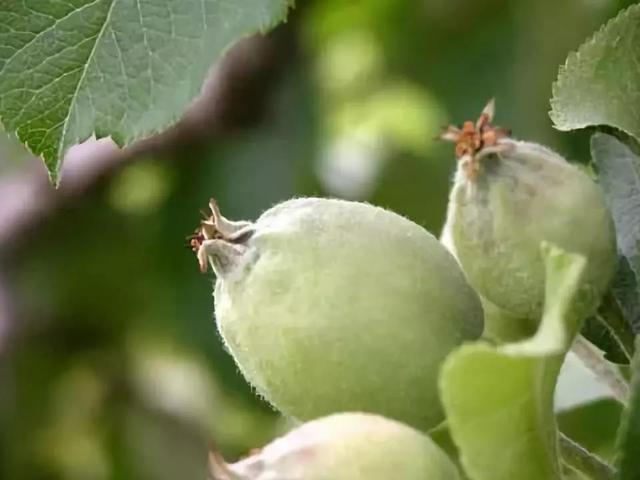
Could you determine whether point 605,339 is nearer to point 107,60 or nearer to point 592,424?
point 107,60

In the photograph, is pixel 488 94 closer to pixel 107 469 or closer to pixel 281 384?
pixel 107 469

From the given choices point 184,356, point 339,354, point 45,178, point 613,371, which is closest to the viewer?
point 339,354

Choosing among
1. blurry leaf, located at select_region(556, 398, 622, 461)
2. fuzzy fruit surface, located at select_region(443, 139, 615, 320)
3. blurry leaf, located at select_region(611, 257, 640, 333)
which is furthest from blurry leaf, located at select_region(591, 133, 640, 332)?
blurry leaf, located at select_region(556, 398, 622, 461)

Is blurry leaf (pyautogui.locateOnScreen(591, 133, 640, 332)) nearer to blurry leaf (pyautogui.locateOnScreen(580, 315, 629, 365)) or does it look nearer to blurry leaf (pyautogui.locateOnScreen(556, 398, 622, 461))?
blurry leaf (pyautogui.locateOnScreen(580, 315, 629, 365))

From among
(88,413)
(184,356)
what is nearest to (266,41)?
(184,356)

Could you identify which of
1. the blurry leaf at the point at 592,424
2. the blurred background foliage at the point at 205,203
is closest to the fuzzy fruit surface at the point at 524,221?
the blurry leaf at the point at 592,424

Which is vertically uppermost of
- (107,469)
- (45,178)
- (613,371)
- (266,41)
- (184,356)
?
(613,371)

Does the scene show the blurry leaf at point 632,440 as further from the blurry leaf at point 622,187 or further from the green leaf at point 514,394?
the blurry leaf at point 622,187
